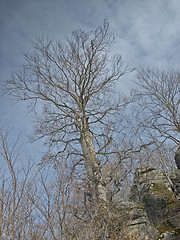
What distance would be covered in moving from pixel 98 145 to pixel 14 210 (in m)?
6.64

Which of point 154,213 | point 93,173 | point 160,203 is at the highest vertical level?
point 93,173

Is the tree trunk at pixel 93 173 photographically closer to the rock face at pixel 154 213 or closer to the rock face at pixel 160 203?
the rock face at pixel 154 213

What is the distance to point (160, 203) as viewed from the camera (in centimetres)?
718

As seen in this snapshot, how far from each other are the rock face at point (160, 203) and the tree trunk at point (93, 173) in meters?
1.72

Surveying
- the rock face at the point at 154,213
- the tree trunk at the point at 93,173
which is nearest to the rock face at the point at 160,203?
the rock face at the point at 154,213

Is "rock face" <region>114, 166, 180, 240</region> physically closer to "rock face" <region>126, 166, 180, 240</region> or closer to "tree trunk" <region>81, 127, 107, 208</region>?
"rock face" <region>126, 166, 180, 240</region>

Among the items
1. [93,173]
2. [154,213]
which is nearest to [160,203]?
[154,213]

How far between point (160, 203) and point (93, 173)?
2.86 metres

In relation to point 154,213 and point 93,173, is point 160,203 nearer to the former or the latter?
point 154,213

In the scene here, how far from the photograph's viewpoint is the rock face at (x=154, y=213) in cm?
568

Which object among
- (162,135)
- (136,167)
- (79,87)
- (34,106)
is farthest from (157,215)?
(34,106)

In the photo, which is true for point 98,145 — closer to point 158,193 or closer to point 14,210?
point 158,193

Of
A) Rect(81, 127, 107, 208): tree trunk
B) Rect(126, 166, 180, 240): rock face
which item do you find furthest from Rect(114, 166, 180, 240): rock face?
Rect(81, 127, 107, 208): tree trunk

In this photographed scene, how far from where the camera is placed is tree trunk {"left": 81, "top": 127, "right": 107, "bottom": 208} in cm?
646
